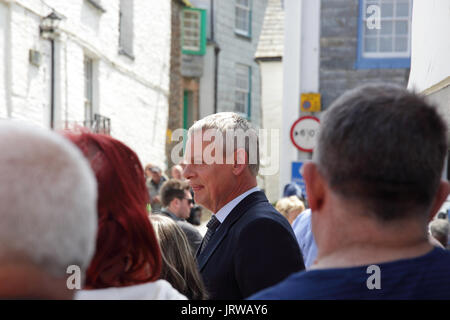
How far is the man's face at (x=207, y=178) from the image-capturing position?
277 centimetres

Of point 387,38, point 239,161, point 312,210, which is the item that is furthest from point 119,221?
point 387,38

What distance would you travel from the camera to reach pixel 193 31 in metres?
20.3

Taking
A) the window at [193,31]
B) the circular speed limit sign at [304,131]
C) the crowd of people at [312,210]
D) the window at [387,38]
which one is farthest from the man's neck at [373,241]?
the window at [193,31]

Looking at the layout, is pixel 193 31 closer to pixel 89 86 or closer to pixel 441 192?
pixel 89 86

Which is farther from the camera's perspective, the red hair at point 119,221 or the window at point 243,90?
the window at point 243,90

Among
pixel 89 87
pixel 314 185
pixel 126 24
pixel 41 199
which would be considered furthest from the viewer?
pixel 126 24

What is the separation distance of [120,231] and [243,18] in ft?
71.9

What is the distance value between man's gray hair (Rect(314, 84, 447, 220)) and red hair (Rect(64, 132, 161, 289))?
0.52 metres

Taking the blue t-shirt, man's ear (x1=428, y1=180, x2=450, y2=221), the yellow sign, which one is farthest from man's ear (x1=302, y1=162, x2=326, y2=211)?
the yellow sign

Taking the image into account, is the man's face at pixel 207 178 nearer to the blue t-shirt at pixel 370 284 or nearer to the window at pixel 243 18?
the blue t-shirt at pixel 370 284

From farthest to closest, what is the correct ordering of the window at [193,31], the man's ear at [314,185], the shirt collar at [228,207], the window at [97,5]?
the window at [193,31] < the window at [97,5] < the shirt collar at [228,207] < the man's ear at [314,185]

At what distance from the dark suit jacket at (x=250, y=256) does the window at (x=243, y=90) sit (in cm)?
2009

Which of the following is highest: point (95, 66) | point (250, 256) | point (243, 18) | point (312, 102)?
point (243, 18)
